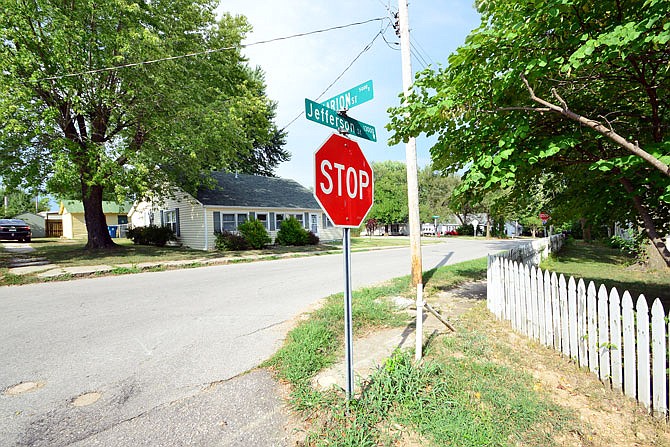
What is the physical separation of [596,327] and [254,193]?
23.7 m

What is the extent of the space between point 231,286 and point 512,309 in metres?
6.79

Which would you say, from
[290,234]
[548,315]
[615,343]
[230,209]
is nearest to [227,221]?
[230,209]

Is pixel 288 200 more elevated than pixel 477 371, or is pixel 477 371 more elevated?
pixel 288 200

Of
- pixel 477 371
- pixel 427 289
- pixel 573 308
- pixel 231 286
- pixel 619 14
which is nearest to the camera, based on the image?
pixel 619 14

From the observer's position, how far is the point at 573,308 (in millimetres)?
3676

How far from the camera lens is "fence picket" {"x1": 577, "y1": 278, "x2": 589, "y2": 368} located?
3.49 metres

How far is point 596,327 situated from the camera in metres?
3.33

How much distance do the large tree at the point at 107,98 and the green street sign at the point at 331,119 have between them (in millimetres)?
10910

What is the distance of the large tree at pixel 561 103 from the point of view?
309cm

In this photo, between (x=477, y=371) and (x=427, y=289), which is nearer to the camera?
(x=477, y=371)

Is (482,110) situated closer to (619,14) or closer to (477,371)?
(619,14)

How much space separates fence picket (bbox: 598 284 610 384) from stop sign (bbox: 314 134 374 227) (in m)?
2.56

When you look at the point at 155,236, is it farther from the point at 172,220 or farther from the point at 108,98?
the point at 108,98

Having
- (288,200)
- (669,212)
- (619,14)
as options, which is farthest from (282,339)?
(288,200)
